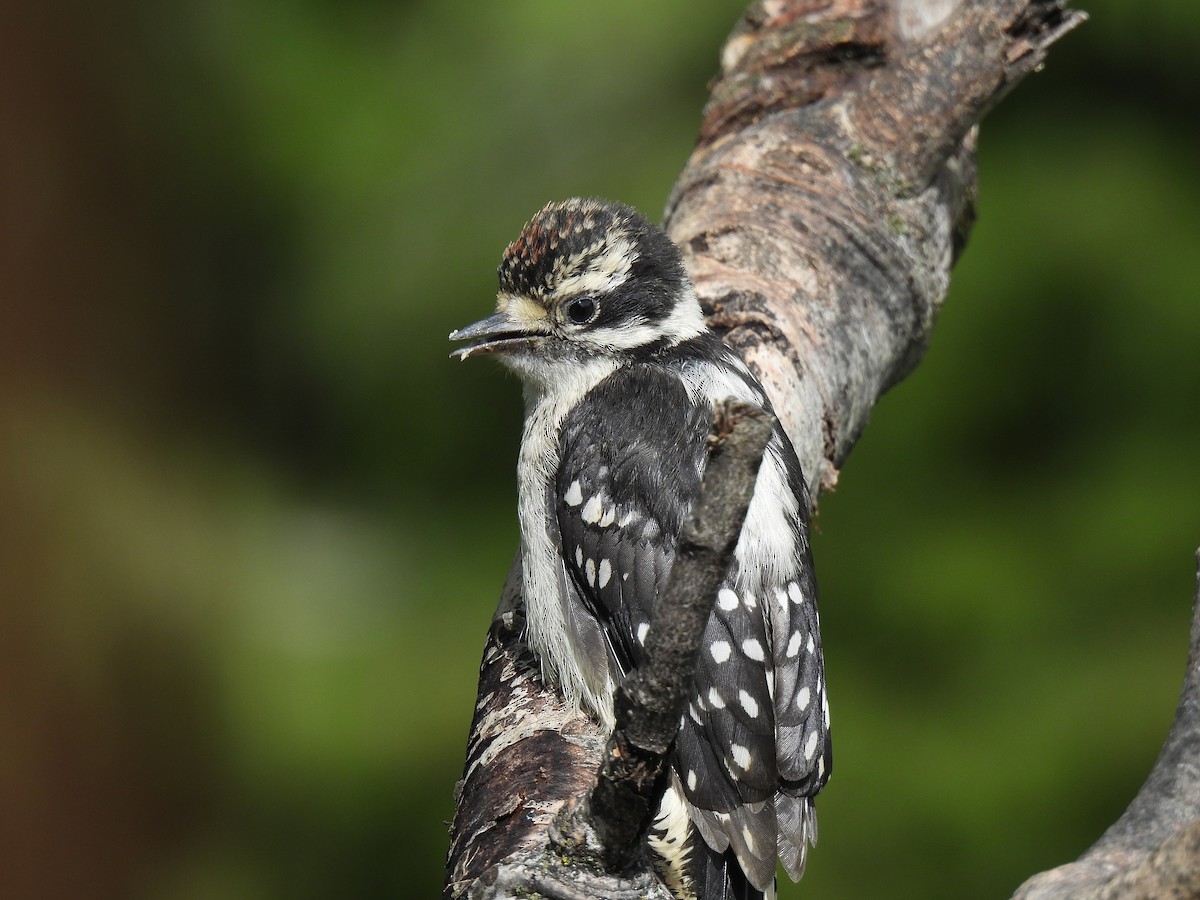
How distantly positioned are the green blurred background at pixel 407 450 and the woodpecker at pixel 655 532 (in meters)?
1.75

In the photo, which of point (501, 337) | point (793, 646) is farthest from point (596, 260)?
point (793, 646)

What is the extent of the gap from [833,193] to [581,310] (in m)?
0.93

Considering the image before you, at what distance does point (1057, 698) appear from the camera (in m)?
4.18

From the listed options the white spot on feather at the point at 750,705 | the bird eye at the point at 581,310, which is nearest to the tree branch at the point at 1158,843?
the white spot on feather at the point at 750,705

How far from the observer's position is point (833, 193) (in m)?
3.45

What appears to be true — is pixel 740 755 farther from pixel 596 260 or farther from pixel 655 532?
pixel 596 260

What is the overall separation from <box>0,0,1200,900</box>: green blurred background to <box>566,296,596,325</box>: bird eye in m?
1.79

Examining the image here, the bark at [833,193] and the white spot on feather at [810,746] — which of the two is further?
the bark at [833,193]

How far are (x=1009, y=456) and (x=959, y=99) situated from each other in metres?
1.51

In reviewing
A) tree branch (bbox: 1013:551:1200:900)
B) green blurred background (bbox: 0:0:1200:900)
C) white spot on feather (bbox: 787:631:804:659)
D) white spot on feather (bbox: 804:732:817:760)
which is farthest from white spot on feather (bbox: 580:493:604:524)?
green blurred background (bbox: 0:0:1200:900)

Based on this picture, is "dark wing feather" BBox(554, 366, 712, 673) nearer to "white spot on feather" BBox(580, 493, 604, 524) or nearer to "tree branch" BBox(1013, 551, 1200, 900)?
"white spot on feather" BBox(580, 493, 604, 524)

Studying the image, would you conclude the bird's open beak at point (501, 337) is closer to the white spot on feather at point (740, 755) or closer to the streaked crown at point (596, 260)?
the streaked crown at point (596, 260)

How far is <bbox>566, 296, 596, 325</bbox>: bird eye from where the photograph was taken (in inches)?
117

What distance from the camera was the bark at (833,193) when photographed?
3174 millimetres
